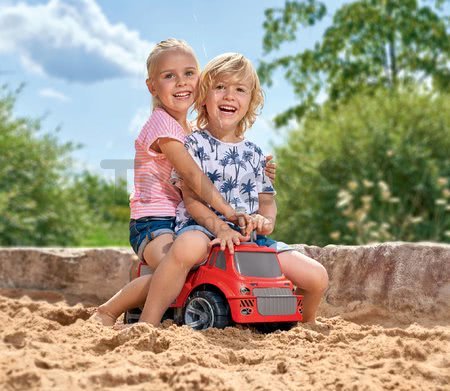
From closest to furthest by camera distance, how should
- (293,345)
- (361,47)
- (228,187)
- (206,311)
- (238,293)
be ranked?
(293,345) < (238,293) < (206,311) < (228,187) < (361,47)

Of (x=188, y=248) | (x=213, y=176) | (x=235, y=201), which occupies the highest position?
(x=213, y=176)

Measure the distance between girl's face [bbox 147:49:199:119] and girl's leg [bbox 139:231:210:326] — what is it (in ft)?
2.17

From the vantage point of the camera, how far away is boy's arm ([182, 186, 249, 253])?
2652 mm

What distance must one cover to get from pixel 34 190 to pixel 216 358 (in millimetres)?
7600

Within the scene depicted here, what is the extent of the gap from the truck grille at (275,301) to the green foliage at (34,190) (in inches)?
253

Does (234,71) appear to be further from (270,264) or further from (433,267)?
(433,267)

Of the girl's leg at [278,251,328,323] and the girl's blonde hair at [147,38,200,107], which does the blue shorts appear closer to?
the girl's leg at [278,251,328,323]

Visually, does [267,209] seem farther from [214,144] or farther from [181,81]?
[181,81]

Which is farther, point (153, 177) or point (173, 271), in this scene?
A: point (153, 177)

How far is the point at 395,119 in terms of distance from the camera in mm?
10031

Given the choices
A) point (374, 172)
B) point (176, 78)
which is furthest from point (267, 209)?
point (374, 172)

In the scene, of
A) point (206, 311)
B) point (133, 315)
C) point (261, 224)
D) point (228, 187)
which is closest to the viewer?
point (206, 311)

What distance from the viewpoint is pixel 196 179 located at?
2.75m

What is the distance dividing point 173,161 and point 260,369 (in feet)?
3.58
